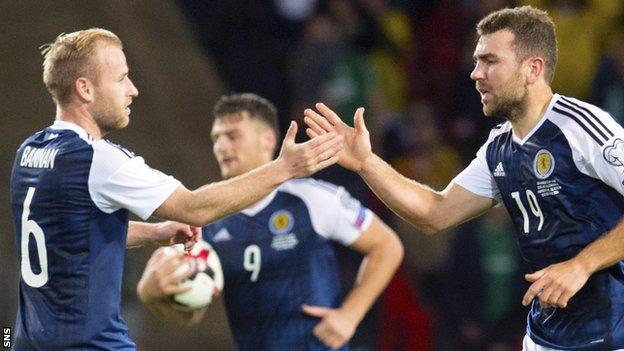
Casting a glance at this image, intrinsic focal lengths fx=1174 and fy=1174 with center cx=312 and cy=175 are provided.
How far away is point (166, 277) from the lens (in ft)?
21.3

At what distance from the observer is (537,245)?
17.5ft

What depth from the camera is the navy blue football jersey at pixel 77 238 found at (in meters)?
4.79

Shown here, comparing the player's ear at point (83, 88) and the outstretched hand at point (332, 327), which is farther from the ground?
the player's ear at point (83, 88)

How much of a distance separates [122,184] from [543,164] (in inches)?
74.3

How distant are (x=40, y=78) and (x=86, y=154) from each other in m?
6.51

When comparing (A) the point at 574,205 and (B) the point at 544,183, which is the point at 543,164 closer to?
(B) the point at 544,183

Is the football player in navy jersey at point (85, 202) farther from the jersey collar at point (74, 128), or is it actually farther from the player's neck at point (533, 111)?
the player's neck at point (533, 111)

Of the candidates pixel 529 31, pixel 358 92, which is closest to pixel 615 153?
pixel 529 31

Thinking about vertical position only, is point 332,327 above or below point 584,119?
below

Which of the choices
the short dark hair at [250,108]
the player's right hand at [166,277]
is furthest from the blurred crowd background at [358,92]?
the player's right hand at [166,277]

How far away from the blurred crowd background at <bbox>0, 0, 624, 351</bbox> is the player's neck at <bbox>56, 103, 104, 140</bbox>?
178 inches

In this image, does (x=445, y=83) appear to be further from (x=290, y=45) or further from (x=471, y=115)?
(x=290, y=45)

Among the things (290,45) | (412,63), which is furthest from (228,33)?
(412,63)

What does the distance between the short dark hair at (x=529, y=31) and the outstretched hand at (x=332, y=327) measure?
1.86 metres
